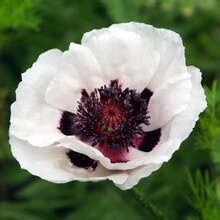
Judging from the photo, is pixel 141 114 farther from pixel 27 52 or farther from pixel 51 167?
pixel 27 52

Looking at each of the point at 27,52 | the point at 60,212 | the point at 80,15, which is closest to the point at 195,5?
the point at 80,15

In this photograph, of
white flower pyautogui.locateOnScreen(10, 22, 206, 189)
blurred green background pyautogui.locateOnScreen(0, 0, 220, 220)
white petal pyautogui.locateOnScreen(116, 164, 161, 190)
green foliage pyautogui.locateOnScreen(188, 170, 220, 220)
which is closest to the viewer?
white petal pyautogui.locateOnScreen(116, 164, 161, 190)

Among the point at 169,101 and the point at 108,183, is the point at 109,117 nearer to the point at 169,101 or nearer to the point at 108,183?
Answer: the point at 169,101

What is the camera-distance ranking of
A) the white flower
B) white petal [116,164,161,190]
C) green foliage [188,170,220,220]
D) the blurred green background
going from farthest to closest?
the blurred green background
green foliage [188,170,220,220]
the white flower
white petal [116,164,161,190]

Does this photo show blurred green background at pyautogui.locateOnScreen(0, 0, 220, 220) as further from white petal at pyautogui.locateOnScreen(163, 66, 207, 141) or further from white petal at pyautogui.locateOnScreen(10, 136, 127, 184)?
white petal at pyautogui.locateOnScreen(10, 136, 127, 184)

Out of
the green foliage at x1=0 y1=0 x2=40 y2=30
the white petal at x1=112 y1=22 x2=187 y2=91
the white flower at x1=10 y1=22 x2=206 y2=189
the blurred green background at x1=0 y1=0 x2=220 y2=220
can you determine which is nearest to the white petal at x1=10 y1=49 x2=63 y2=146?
the white flower at x1=10 y1=22 x2=206 y2=189

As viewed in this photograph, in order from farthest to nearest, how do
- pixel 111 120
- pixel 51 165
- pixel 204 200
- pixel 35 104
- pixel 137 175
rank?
pixel 204 200, pixel 111 120, pixel 35 104, pixel 51 165, pixel 137 175

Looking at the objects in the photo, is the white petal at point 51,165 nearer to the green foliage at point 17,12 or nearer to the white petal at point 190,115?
the white petal at point 190,115

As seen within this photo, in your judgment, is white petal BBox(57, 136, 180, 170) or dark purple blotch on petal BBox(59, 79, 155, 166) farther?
dark purple blotch on petal BBox(59, 79, 155, 166)

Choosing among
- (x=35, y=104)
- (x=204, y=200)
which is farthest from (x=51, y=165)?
(x=204, y=200)
